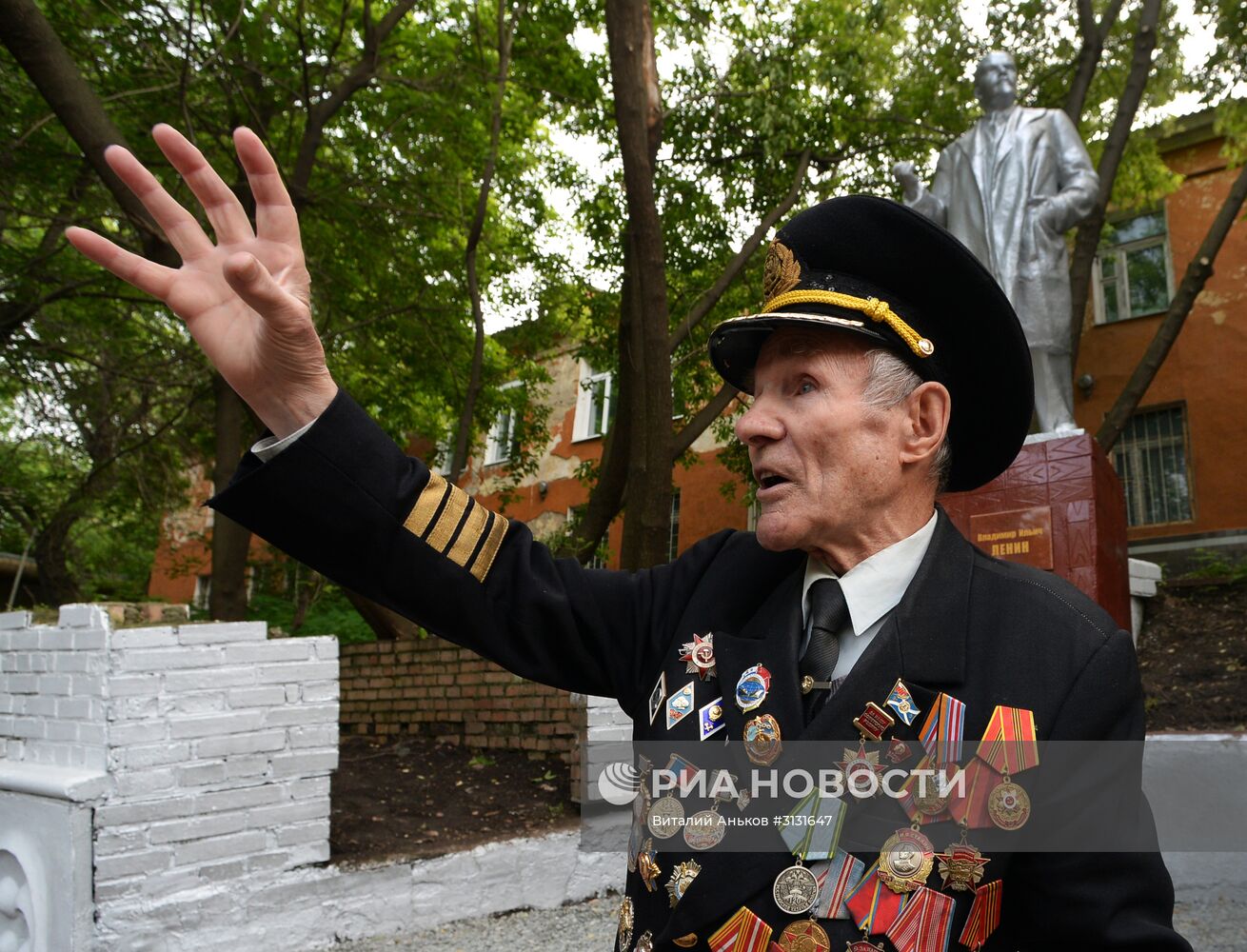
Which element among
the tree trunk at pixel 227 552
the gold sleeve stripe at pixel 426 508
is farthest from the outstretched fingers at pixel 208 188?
the tree trunk at pixel 227 552

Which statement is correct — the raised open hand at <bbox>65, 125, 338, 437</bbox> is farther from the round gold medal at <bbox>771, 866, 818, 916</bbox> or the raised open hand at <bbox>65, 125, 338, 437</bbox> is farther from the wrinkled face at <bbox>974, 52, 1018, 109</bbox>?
the wrinkled face at <bbox>974, 52, 1018, 109</bbox>

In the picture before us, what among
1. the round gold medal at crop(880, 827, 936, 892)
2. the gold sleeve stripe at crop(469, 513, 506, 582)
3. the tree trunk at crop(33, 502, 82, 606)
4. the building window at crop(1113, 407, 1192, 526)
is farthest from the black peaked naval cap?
the building window at crop(1113, 407, 1192, 526)

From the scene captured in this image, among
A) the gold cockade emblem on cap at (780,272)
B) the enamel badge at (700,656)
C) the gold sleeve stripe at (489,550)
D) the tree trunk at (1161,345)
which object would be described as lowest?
the enamel badge at (700,656)

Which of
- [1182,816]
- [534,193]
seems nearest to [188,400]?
[534,193]

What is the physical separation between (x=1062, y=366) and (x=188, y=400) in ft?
24.4

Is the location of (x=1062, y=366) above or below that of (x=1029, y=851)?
above

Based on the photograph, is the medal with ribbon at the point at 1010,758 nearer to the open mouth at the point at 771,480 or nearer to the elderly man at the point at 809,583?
the elderly man at the point at 809,583

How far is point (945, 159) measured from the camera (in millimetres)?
7109

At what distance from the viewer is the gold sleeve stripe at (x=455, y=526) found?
1577 millimetres

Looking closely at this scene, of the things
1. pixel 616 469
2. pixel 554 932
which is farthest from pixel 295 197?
pixel 554 932

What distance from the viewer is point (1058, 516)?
5.30 metres

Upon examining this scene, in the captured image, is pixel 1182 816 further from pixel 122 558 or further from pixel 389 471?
pixel 122 558

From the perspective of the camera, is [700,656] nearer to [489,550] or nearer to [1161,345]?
[489,550]

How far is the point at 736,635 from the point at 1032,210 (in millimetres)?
5780
